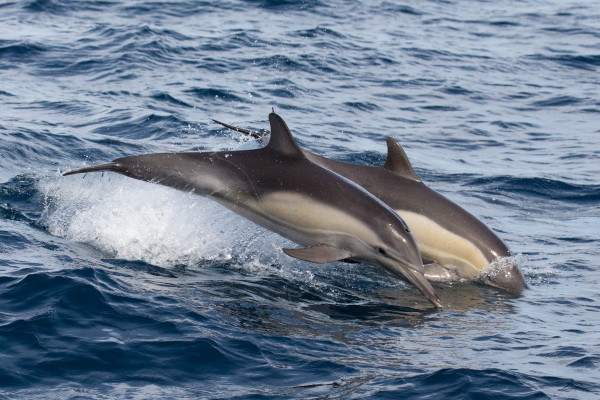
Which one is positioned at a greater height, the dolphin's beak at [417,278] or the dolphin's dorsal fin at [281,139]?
the dolphin's dorsal fin at [281,139]

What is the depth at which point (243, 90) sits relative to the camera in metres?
17.9

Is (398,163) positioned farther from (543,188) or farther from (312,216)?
(543,188)

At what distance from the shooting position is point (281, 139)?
784cm

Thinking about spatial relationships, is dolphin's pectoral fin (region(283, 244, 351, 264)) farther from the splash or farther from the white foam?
the splash

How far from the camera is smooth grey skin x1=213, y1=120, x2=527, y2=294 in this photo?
8992mm

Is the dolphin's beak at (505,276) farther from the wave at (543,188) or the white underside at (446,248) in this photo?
the wave at (543,188)

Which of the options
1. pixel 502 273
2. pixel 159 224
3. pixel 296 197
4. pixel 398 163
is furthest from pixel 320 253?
pixel 502 273

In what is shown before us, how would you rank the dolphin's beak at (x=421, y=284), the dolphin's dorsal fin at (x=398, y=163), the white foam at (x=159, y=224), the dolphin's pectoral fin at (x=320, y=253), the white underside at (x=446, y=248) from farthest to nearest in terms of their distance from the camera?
1. the white underside at (x=446, y=248)
2. the dolphin's dorsal fin at (x=398, y=163)
3. the white foam at (x=159, y=224)
4. the dolphin's beak at (x=421, y=284)
5. the dolphin's pectoral fin at (x=320, y=253)

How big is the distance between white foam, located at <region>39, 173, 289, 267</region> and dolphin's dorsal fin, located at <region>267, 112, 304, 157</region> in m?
1.29

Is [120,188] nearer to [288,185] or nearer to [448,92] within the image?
[288,185]

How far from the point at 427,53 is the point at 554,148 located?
8177mm

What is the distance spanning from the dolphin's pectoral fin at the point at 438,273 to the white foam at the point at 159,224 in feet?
4.98

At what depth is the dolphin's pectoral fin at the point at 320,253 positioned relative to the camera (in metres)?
7.51

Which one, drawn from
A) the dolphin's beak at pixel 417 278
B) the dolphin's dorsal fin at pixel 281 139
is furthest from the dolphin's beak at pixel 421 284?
the dolphin's dorsal fin at pixel 281 139
